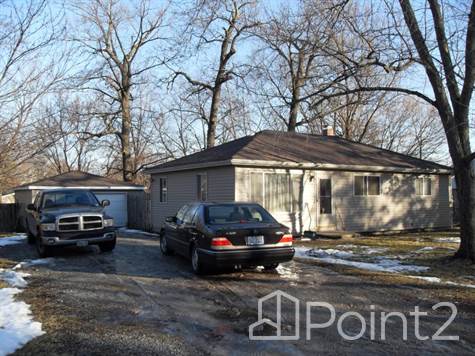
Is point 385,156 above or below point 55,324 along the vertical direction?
above

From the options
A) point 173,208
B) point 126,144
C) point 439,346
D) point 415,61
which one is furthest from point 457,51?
point 126,144

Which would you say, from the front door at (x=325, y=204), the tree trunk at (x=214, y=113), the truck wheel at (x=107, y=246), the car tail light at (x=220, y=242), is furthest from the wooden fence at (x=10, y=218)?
the car tail light at (x=220, y=242)

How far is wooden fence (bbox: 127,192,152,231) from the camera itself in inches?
934

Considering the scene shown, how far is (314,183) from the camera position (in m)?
18.7

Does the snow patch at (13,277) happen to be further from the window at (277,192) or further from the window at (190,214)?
the window at (277,192)

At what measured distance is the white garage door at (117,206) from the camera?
26.2 meters

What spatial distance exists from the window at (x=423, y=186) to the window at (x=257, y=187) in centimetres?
868

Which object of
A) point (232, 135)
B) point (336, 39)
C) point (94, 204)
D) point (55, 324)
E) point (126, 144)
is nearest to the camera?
point (55, 324)

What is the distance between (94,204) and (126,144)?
22359mm

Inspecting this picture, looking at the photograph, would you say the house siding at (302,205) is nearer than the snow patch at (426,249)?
No

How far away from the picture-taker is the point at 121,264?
11.6 metres

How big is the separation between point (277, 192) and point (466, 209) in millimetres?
7648

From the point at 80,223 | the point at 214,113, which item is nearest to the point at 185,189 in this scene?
the point at 80,223

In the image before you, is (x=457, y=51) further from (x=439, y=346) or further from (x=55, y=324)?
(x=55, y=324)
